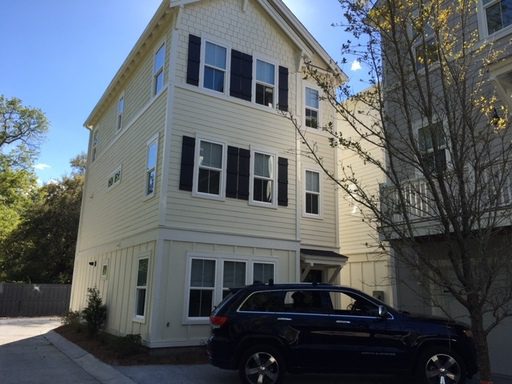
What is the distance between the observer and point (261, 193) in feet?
47.5

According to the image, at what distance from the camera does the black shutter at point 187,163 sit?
12.9 meters

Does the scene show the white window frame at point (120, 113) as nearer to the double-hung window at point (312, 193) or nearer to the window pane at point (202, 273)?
the double-hung window at point (312, 193)

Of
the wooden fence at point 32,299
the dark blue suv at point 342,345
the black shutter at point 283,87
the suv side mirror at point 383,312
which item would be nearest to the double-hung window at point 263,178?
the black shutter at point 283,87

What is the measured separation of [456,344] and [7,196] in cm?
3770

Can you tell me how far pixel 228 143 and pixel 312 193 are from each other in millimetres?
3626

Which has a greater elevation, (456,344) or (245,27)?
(245,27)

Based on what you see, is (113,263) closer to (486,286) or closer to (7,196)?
(486,286)

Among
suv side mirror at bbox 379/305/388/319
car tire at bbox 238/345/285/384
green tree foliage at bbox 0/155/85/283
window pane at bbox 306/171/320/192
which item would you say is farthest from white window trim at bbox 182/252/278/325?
green tree foliage at bbox 0/155/85/283

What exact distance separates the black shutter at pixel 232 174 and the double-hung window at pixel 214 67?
2.00 meters

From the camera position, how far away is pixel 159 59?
48.3 ft

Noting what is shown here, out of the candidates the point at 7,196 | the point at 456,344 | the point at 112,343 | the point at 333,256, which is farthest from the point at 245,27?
the point at 7,196

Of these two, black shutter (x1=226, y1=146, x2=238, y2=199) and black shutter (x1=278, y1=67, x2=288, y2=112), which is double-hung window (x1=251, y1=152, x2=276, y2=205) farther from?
black shutter (x1=278, y1=67, x2=288, y2=112)

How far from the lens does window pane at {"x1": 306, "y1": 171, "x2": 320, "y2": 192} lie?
627 inches

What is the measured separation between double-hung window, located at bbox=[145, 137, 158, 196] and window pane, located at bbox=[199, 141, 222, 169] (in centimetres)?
134
